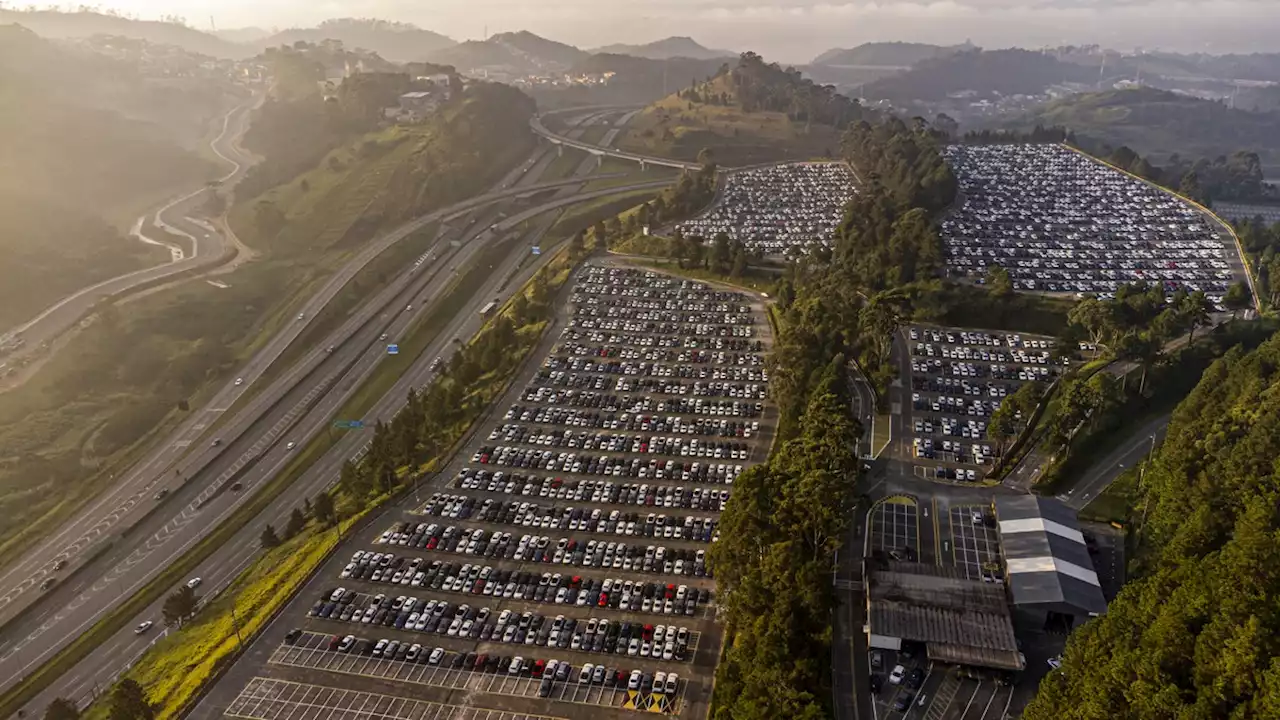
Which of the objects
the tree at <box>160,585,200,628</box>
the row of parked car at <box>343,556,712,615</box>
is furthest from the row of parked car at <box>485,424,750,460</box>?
the tree at <box>160,585,200,628</box>

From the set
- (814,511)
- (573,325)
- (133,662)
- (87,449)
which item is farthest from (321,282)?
(814,511)

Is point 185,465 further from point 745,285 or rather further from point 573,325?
point 745,285

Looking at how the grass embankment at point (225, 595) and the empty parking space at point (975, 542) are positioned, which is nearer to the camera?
the grass embankment at point (225, 595)

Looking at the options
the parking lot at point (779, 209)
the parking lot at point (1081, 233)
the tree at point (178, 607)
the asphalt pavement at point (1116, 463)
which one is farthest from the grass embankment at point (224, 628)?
the parking lot at point (1081, 233)

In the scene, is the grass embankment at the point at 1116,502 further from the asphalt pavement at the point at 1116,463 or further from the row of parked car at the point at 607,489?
the row of parked car at the point at 607,489

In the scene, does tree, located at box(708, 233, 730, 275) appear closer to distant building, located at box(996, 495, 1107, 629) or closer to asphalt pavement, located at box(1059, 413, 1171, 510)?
asphalt pavement, located at box(1059, 413, 1171, 510)

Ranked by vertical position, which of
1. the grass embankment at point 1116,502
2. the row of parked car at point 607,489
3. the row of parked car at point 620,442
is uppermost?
the grass embankment at point 1116,502

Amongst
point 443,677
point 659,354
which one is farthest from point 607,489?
point 659,354

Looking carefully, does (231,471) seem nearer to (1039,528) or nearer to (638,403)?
(638,403)
